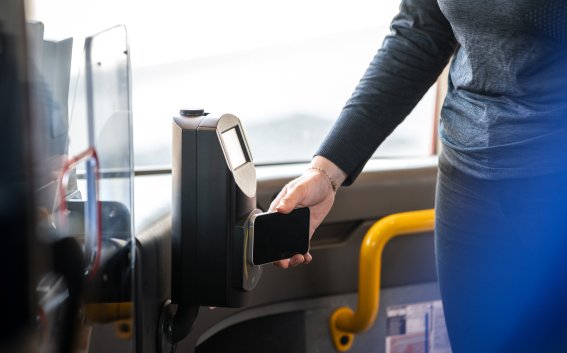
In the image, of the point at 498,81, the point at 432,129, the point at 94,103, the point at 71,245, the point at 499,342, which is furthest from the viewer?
the point at 432,129

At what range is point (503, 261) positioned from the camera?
1239 millimetres

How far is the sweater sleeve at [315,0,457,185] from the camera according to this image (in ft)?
4.39

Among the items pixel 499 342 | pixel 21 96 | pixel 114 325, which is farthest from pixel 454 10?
pixel 21 96

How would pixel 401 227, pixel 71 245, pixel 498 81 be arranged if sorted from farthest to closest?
pixel 401 227 < pixel 498 81 < pixel 71 245

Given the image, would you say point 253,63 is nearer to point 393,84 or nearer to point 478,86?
point 393,84

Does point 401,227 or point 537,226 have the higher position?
point 537,226

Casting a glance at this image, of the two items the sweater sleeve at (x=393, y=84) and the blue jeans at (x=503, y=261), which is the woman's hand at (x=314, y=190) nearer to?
the sweater sleeve at (x=393, y=84)

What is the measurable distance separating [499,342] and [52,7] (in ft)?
2.90

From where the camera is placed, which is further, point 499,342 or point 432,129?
point 432,129

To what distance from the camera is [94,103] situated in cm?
85

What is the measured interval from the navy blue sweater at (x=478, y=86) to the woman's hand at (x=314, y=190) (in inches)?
0.8

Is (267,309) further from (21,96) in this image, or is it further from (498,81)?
(21,96)

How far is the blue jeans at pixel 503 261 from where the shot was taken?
46.4 inches

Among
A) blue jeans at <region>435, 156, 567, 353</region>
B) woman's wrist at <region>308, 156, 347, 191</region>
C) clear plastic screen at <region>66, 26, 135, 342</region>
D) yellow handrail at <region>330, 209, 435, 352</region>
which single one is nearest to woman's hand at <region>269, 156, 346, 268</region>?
woman's wrist at <region>308, 156, 347, 191</region>
